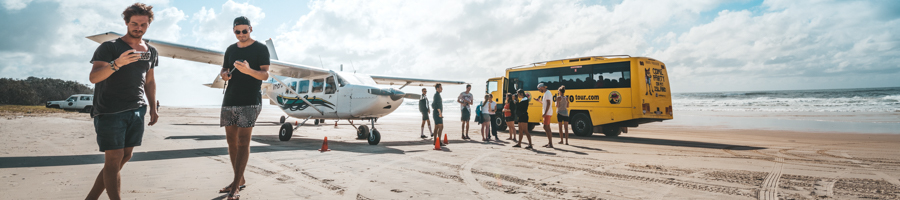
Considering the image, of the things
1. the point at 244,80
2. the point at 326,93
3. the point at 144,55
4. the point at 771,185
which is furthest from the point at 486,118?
the point at 144,55

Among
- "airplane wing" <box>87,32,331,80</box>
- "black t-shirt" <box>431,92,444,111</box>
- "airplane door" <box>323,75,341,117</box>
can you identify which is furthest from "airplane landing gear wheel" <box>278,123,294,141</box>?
"black t-shirt" <box>431,92,444,111</box>

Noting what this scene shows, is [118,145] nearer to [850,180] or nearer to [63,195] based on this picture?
[63,195]

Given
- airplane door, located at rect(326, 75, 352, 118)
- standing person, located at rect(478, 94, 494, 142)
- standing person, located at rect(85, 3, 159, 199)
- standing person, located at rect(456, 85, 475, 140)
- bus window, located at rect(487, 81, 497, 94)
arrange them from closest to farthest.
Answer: standing person, located at rect(85, 3, 159, 199), airplane door, located at rect(326, 75, 352, 118), standing person, located at rect(478, 94, 494, 142), standing person, located at rect(456, 85, 475, 140), bus window, located at rect(487, 81, 497, 94)

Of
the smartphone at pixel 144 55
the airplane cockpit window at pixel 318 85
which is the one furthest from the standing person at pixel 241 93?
the airplane cockpit window at pixel 318 85

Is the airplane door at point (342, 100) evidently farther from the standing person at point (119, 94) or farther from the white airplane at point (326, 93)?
the standing person at point (119, 94)

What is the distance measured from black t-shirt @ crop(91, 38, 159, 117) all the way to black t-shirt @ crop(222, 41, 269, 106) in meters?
0.74

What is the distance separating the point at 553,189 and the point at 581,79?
10.4 m

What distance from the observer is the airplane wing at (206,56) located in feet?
28.0

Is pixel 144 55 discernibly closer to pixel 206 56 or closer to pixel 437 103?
pixel 206 56

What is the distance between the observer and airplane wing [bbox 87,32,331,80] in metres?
8.54

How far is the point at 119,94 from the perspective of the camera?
2773 millimetres

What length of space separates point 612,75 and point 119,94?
13009mm

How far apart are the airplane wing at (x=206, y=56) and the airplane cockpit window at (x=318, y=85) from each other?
0.47 feet

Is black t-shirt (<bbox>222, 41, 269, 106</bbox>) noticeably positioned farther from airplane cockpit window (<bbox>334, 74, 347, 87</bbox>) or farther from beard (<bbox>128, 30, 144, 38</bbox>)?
airplane cockpit window (<bbox>334, 74, 347, 87</bbox>)
